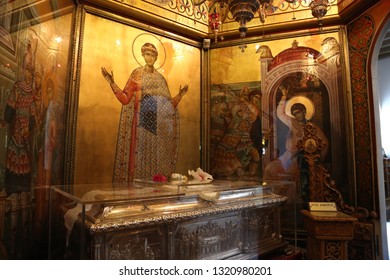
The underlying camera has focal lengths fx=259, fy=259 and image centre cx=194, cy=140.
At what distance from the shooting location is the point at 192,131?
14.9 feet

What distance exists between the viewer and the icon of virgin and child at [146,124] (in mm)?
3781

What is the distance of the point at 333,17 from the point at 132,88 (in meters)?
3.32

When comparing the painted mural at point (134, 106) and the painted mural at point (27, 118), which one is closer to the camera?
the painted mural at point (27, 118)

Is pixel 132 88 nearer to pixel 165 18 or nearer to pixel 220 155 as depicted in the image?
pixel 165 18

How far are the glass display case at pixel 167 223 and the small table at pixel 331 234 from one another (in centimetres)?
37

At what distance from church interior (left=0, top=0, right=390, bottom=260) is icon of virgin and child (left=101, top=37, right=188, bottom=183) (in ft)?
0.06

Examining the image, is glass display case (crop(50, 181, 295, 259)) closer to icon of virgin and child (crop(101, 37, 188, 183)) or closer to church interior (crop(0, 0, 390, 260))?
church interior (crop(0, 0, 390, 260))

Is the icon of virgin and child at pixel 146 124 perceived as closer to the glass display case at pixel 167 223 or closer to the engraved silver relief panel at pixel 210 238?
the glass display case at pixel 167 223

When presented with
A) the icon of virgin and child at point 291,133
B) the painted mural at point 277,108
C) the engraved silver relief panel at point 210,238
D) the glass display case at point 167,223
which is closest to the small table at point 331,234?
the glass display case at point 167,223

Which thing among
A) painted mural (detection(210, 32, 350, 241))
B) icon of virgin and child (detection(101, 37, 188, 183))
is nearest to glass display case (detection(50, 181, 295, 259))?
icon of virgin and child (detection(101, 37, 188, 183))

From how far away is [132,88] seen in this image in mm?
3912

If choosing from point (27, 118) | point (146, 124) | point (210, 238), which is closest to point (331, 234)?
point (210, 238)

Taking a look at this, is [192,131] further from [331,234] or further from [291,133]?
[331,234]

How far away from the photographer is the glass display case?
1.75m
